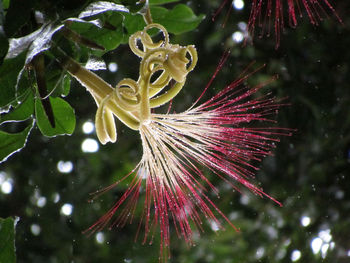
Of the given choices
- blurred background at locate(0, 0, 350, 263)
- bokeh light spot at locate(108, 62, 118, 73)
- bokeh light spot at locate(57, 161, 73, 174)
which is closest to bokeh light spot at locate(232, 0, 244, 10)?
blurred background at locate(0, 0, 350, 263)

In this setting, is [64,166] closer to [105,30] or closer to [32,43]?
[105,30]

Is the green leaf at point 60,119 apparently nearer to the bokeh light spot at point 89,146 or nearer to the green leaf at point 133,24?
the green leaf at point 133,24

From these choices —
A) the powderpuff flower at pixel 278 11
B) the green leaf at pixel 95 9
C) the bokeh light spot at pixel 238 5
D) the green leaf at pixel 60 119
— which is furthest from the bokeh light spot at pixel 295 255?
the green leaf at pixel 95 9

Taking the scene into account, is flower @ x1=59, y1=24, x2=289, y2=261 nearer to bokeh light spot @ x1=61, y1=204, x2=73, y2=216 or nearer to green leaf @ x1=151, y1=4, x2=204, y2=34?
green leaf @ x1=151, y1=4, x2=204, y2=34

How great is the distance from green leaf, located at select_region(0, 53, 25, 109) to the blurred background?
95 cm

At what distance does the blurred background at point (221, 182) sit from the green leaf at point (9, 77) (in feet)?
3.11

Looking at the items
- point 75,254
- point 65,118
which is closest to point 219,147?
point 65,118

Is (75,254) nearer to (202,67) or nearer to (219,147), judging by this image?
(202,67)

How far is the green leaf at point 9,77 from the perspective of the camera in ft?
1.46

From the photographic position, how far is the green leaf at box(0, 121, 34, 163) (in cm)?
60

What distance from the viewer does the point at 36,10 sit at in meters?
0.48

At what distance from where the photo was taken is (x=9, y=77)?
0.47 m

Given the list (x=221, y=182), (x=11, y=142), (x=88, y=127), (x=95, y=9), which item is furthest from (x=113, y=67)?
(x=95, y=9)

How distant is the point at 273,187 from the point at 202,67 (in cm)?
42
